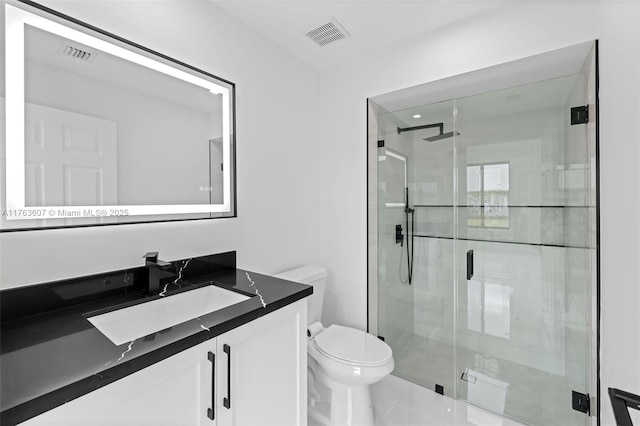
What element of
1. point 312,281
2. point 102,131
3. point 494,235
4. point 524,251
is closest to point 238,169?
point 102,131

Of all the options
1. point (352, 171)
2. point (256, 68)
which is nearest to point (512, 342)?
point (352, 171)

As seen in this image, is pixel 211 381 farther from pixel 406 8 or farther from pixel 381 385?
pixel 406 8

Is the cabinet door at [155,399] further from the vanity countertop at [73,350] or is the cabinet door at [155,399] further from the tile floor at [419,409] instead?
the tile floor at [419,409]

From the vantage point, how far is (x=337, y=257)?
233 cm

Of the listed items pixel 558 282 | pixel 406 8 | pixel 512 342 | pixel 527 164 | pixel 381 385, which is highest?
pixel 406 8

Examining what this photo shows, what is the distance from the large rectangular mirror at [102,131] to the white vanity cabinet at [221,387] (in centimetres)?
71

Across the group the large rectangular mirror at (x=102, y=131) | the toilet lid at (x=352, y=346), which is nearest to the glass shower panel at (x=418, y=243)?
the toilet lid at (x=352, y=346)

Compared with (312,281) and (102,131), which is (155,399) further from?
(312,281)

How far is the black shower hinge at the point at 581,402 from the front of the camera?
1620 mm

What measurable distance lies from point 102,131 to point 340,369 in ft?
5.33

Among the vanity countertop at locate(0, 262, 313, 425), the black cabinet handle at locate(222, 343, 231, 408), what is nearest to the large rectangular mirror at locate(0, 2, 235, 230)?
the vanity countertop at locate(0, 262, 313, 425)

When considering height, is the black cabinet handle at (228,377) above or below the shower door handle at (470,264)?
below

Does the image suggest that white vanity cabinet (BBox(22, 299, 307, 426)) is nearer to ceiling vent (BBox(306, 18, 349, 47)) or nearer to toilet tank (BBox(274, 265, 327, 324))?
toilet tank (BBox(274, 265, 327, 324))

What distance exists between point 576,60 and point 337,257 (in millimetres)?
1863
